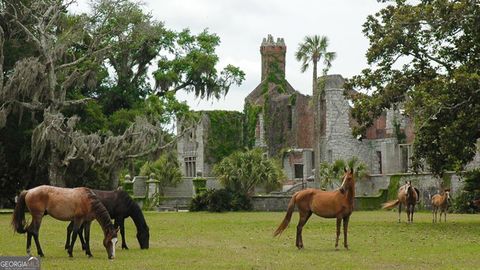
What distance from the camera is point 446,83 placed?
27969 mm

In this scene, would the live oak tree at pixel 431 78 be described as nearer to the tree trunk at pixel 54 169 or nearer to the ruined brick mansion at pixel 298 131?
the tree trunk at pixel 54 169

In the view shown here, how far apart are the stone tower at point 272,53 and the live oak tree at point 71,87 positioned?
16986 mm

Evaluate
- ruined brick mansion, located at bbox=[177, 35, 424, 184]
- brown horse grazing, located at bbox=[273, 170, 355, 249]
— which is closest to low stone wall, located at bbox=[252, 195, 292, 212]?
ruined brick mansion, located at bbox=[177, 35, 424, 184]

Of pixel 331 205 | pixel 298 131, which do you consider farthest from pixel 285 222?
pixel 298 131

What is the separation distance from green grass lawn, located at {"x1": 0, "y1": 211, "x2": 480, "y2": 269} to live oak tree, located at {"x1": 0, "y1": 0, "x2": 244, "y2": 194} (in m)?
13.9

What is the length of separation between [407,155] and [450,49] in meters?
27.0

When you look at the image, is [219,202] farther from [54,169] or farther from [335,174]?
[335,174]

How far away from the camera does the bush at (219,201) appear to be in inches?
1786

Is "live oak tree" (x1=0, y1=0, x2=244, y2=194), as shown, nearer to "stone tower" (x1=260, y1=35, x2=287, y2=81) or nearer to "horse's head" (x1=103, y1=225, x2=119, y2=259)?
"stone tower" (x1=260, y1=35, x2=287, y2=81)

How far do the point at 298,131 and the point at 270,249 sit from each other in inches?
1937

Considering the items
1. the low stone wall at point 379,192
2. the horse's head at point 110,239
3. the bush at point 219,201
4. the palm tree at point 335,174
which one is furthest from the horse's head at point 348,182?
the palm tree at point 335,174

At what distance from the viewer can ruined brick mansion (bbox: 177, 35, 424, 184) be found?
5841 centimetres

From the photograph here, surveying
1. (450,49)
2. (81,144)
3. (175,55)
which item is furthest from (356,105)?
(175,55)

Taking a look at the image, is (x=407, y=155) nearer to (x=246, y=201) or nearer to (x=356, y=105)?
(x=246, y=201)
